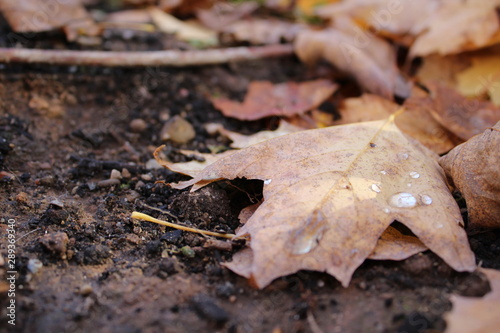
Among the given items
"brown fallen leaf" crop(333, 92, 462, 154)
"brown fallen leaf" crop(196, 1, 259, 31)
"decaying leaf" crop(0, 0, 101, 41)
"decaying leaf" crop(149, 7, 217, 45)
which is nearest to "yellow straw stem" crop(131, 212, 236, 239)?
"brown fallen leaf" crop(333, 92, 462, 154)

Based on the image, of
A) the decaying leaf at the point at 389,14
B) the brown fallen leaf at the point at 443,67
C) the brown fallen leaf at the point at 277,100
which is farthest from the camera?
the decaying leaf at the point at 389,14

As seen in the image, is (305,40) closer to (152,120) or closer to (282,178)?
(152,120)

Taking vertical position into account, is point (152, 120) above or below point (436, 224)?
below

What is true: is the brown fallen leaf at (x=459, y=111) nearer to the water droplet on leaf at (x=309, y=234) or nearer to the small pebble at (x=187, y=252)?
the water droplet on leaf at (x=309, y=234)

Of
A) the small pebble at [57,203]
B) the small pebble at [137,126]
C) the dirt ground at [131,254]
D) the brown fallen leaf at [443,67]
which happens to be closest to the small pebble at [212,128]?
the dirt ground at [131,254]

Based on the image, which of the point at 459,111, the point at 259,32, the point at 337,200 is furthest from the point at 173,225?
the point at 259,32

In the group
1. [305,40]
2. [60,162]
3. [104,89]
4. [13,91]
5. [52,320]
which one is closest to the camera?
[52,320]

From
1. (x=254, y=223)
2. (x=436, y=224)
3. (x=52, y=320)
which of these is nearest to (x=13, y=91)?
(x=52, y=320)
